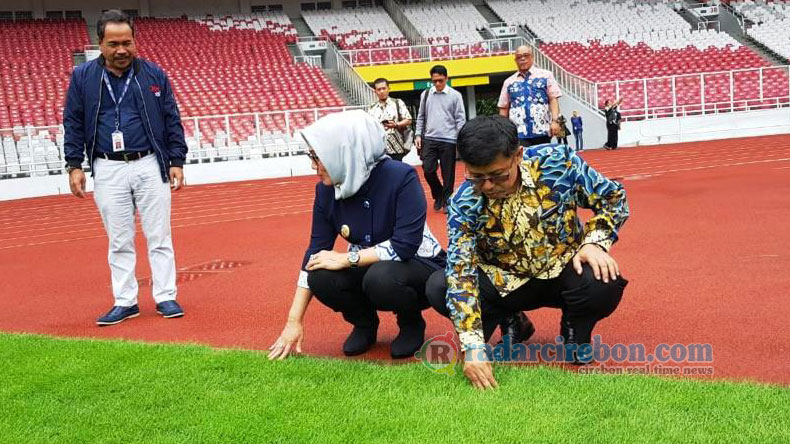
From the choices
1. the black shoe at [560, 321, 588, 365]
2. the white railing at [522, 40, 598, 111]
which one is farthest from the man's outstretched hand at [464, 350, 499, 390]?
the white railing at [522, 40, 598, 111]

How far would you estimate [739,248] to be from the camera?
22.9 ft

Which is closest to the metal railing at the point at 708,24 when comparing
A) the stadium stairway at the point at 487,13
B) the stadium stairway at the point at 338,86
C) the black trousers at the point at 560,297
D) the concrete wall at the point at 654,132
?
the stadium stairway at the point at 487,13

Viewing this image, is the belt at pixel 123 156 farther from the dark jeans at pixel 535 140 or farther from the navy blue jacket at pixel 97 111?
the dark jeans at pixel 535 140

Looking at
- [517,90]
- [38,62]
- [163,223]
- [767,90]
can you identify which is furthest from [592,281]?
[38,62]

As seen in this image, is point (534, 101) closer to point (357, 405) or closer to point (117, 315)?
point (117, 315)

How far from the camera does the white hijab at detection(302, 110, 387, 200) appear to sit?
12.6ft

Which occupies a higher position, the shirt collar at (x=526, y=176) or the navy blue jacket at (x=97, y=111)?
the navy blue jacket at (x=97, y=111)

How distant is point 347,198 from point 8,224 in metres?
11.1

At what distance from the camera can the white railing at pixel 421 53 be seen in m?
30.4

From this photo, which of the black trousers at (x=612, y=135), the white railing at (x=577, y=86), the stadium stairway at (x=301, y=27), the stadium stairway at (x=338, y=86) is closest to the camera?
the black trousers at (x=612, y=135)

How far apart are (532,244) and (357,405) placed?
1.03 metres

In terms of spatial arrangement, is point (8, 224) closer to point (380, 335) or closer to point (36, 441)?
point (380, 335)

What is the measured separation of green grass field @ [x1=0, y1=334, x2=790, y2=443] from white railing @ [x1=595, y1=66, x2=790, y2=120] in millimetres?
22832

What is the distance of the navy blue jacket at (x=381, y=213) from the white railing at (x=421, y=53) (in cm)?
2627
